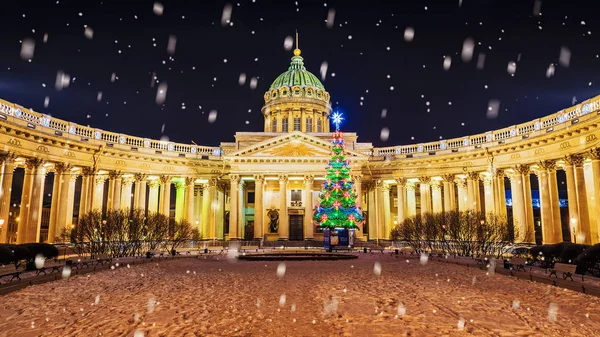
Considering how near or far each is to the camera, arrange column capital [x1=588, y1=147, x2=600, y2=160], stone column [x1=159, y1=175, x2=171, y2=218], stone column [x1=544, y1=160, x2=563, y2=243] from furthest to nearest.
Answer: stone column [x1=159, y1=175, x2=171, y2=218], stone column [x1=544, y1=160, x2=563, y2=243], column capital [x1=588, y1=147, x2=600, y2=160]

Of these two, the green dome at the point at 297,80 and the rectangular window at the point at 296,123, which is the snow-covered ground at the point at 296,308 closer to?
the rectangular window at the point at 296,123

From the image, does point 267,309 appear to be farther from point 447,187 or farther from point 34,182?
point 447,187

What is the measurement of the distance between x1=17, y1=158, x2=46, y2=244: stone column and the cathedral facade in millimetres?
88

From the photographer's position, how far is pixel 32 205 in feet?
115

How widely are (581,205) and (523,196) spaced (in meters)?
7.33

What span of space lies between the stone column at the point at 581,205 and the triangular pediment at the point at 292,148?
75.1ft

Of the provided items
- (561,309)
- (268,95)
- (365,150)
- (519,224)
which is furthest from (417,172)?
(561,309)

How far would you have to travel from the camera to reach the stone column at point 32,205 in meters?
34.5

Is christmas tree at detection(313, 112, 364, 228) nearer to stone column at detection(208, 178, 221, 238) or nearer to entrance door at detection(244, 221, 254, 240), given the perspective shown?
stone column at detection(208, 178, 221, 238)

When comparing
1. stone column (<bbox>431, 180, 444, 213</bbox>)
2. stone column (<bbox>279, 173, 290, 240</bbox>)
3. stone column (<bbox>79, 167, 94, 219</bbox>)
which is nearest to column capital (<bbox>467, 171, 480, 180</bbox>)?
stone column (<bbox>431, 180, 444, 213</bbox>)

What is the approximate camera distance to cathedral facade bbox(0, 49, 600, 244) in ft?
112

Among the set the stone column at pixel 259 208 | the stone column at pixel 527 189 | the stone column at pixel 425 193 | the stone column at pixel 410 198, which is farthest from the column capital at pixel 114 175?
the stone column at pixel 527 189

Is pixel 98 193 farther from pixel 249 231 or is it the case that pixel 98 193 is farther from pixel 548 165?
pixel 548 165

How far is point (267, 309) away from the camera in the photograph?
1123cm
